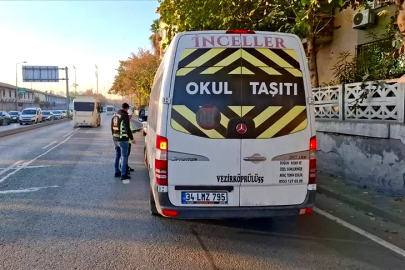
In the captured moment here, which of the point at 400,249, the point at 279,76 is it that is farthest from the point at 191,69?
the point at 400,249

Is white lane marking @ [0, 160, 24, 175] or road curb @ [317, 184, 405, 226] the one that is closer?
road curb @ [317, 184, 405, 226]

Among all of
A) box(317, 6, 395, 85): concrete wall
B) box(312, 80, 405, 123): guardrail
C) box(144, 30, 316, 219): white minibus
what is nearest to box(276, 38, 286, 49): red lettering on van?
box(144, 30, 316, 219): white minibus

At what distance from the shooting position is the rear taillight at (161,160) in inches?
154

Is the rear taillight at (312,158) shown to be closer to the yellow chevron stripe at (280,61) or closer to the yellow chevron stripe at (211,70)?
the yellow chevron stripe at (280,61)

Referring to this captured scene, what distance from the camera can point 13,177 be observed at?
320 inches

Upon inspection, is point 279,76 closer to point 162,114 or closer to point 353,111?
point 162,114

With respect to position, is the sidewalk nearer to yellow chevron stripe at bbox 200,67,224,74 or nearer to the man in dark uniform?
yellow chevron stripe at bbox 200,67,224,74

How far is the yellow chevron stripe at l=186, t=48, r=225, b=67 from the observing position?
12.9 feet

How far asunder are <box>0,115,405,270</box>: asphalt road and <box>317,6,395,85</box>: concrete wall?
27.5ft

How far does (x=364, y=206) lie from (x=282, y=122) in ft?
9.33

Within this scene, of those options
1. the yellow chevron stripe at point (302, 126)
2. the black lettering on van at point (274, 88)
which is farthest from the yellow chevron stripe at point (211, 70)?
the yellow chevron stripe at point (302, 126)

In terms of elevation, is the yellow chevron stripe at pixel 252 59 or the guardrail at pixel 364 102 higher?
the yellow chevron stripe at pixel 252 59

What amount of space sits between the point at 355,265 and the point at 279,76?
2255 mm

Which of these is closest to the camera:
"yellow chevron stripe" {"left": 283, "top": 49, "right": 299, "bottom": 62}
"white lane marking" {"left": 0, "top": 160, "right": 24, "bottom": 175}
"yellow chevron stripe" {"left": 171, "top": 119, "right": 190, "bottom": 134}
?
"yellow chevron stripe" {"left": 171, "top": 119, "right": 190, "bottom": 134}
